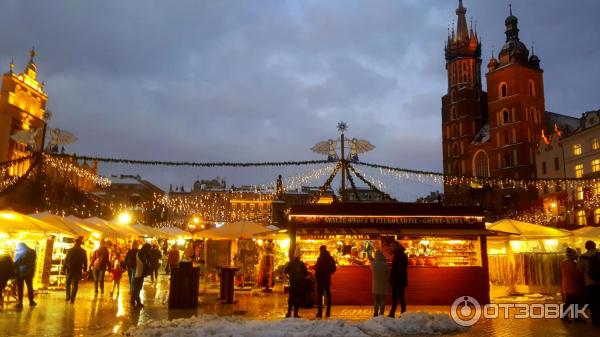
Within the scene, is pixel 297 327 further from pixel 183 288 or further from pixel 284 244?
pixel 284 244

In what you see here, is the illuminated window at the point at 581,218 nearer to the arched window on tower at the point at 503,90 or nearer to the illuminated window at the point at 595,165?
the illuminated window at the point at 595,165

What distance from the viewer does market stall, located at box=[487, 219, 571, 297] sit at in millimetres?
17781

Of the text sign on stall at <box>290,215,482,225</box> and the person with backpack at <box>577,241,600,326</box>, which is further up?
the text sign on stall at <box>290,215,482,225</box>

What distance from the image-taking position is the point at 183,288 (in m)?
13.6

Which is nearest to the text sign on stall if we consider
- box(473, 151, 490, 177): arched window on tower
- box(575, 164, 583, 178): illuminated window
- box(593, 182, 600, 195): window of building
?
box(593, 182, 600, 195): window of building

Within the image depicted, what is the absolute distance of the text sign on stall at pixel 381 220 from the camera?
53.6ft

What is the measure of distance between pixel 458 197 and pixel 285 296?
2242 inches

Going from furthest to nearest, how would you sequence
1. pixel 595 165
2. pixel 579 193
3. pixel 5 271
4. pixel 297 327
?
pixel 579 193, pixel 595 165, pixel 5 271, pixel 297 327

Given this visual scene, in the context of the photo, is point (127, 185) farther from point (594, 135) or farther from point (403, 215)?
point (403, 215)

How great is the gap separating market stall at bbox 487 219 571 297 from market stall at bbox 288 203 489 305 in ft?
5.04

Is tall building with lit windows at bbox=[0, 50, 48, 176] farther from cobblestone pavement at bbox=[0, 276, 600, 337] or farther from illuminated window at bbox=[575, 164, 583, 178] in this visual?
illuminated window at bbox=[575, 164, 583, 178]

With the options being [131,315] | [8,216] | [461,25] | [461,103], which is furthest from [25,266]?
[461,25]

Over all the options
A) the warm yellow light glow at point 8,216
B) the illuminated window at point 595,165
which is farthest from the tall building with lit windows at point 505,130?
the warm yellow light glow at point 8,216

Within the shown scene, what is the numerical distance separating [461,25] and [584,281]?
96.5 meters
